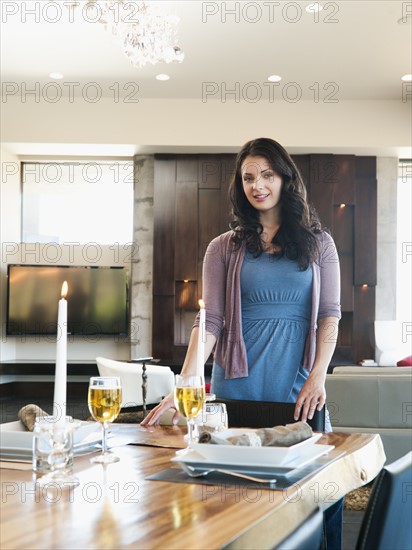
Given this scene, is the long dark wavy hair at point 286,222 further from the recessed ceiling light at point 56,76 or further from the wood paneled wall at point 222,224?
the wood paneled wall at point 222,224

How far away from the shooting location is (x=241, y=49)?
6344 mm

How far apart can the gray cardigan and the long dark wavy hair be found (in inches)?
1.3

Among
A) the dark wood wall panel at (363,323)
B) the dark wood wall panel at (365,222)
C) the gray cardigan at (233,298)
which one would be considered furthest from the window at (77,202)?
the gray cardigan at (233,298)

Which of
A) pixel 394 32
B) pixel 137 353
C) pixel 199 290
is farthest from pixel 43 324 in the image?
pixel 394 32

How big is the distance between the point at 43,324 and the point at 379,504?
7.47 metres

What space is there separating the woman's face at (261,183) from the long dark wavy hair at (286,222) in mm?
15

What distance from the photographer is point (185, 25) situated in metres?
5.80

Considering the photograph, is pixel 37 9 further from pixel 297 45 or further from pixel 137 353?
pixel 137 353

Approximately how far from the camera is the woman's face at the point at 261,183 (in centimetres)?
195

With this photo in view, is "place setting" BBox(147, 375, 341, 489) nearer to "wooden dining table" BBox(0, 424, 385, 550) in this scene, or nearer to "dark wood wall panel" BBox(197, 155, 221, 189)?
"wooden dining table" BBox(0, 424, 385, 550)

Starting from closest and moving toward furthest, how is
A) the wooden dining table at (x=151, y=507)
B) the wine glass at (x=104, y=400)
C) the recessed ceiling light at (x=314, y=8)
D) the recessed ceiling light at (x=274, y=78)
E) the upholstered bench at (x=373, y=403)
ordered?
the wooden dining table at (x=151, y=507), the wine glass at (x=104, y=400), the upholstered bench at (x=373, y=403), the recessed ceiling light at (x=314, y=8), the recessed ceiling light at (x=274, y=78)

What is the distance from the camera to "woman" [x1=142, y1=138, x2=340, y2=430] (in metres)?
1.94

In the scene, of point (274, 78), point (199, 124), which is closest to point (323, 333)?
point (274, 78)

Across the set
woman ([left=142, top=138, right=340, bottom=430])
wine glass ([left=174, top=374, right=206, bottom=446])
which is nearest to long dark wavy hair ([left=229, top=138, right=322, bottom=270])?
woman ([left=142, top=138, right=340, bottom=430])
